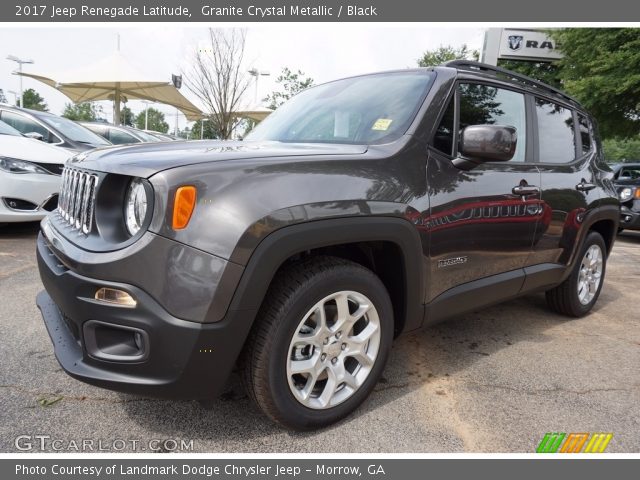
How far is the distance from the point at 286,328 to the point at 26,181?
4.57 m

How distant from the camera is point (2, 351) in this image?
259cm

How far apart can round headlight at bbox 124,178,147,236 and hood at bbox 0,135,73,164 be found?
4.29 meters

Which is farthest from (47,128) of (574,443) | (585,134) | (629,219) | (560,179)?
(629,219)

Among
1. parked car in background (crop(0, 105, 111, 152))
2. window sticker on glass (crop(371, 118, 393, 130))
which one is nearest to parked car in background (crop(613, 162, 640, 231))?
window sticker on glass (crop(371, 118, 393, 130))

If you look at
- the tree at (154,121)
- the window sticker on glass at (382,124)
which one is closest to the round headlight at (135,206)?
the window sticker on glass at (382,124)

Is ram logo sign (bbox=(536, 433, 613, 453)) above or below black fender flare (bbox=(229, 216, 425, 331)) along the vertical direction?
below

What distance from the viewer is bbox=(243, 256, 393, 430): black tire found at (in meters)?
1.77

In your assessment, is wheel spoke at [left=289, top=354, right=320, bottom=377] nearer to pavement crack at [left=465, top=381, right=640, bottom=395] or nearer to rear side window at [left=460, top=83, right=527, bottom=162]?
pavement crack at [left=465, top=381, right=640, bottom=395]

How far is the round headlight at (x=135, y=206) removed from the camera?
1.66 meters

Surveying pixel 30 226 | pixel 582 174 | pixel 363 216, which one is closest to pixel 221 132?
pixel 30 226

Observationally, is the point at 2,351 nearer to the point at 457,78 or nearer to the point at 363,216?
the point at 363,216

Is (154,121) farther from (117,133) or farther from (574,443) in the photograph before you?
(574,443)

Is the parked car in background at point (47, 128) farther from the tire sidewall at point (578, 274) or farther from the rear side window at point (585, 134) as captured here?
the tire sidewall at point (578, 274)

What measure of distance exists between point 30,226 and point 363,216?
5934 mm
